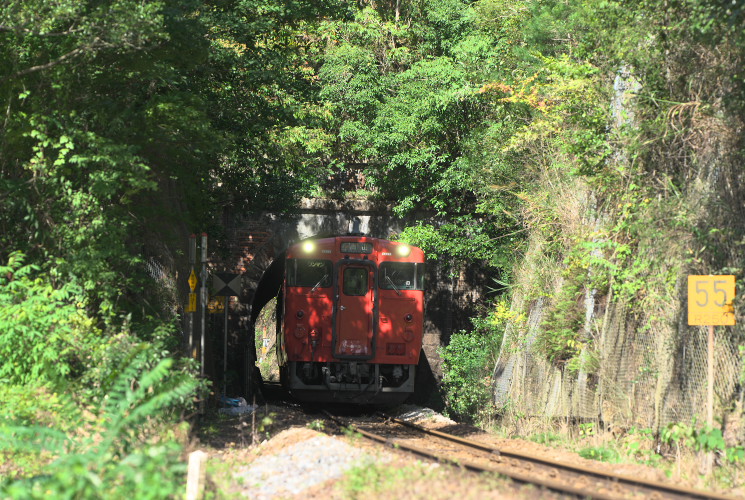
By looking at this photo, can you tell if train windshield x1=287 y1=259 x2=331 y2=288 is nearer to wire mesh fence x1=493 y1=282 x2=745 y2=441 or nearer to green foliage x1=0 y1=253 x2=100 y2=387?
wire mesh fence x1=493 y1=282 x2=745 y2=441

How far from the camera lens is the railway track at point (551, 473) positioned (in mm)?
7809

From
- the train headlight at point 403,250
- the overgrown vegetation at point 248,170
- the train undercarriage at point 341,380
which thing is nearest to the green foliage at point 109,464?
the overgrown vegetation at point 248,170

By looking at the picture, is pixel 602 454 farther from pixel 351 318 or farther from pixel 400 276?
pixel 400 276

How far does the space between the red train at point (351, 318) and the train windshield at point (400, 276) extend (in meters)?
0.02

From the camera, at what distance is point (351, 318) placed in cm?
1750

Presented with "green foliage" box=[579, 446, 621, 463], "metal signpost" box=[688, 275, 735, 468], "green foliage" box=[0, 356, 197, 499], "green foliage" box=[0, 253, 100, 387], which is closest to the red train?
"green foliage" box=[579, 446, 621, 463]

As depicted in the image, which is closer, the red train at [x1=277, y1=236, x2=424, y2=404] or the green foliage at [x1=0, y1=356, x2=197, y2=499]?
the green foliage at [x1=0, y1=356, x2=197, y2=499]

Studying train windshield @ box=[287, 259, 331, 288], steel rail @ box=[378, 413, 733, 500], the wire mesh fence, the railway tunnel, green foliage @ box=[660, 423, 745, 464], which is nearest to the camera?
steel rail @ box=[378, 413, 733, 500]

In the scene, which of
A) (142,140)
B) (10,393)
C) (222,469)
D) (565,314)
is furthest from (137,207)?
(565,314)

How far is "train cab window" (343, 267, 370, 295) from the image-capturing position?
17.6 m

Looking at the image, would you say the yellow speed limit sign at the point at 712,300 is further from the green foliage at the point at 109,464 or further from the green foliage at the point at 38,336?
the green foliage at the point at 38,336

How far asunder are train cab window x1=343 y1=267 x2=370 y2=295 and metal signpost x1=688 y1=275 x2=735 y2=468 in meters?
8.89

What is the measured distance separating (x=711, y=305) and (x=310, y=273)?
9.63 meters

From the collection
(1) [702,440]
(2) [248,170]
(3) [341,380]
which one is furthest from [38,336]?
(2) [248,170]
